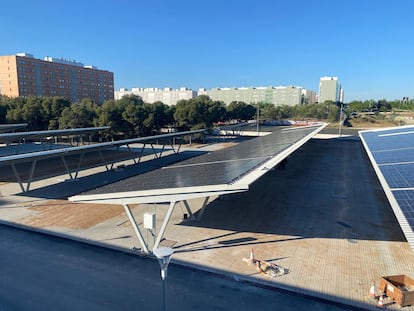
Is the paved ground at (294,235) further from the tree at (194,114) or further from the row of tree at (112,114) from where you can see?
the tree at (194,114)

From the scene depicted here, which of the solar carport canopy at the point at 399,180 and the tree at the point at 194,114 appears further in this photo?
the tree at the point at 194,114

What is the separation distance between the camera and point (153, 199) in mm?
10312

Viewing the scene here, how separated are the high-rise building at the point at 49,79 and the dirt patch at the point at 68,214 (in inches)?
2447

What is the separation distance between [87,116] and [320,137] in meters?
41.7

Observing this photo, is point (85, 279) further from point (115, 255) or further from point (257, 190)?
point (257, 190)

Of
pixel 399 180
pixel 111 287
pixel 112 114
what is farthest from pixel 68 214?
pixel 112 114

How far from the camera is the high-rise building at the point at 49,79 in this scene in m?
87.3

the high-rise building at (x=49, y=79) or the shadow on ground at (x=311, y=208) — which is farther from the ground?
the high-rise building at (x=49, y=79)

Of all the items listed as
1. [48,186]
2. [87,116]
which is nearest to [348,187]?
[48,186]

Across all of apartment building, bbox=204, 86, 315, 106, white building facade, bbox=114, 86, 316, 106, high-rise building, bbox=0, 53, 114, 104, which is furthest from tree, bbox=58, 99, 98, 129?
apartment building, bbox=204, 86, 315, 106

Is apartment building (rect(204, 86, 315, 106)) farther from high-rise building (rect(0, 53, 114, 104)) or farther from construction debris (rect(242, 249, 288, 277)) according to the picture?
construction debris (rect(242, 249, 288, 277))

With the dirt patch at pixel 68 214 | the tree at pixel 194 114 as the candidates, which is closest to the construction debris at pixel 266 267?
the dirt patch at pixel 68 214

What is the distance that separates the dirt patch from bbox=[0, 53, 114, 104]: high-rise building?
6215cm

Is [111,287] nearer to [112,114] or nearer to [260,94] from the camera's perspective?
[112,114]
